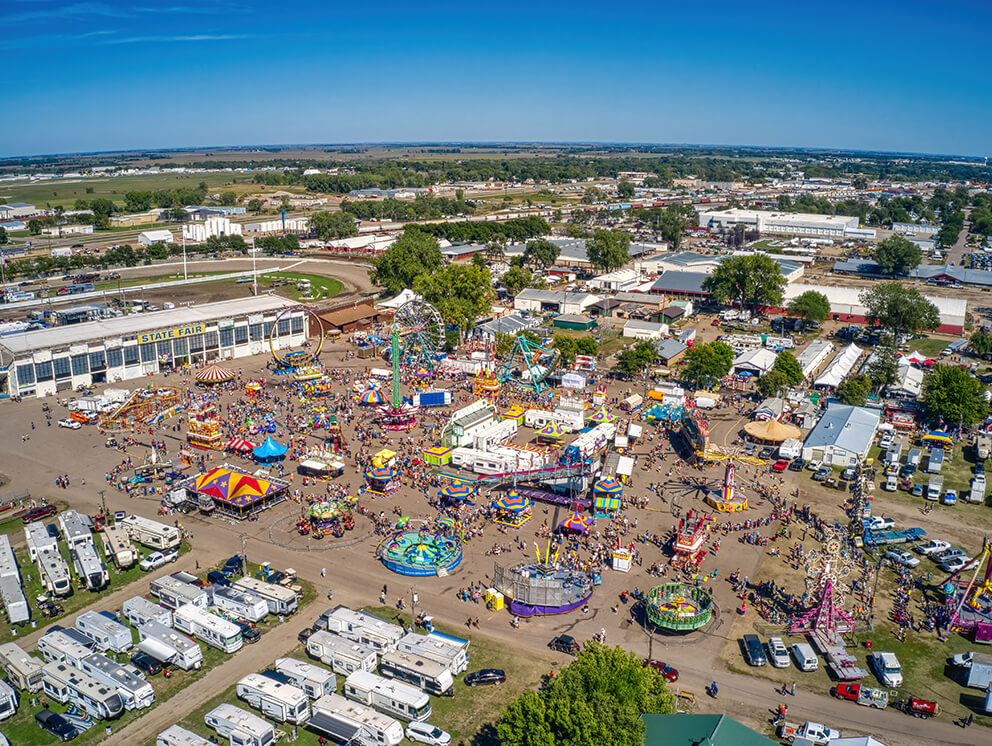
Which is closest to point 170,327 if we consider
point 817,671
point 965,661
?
point 817,671

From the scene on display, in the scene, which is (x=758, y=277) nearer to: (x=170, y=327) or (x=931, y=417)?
(x=931, y=417)

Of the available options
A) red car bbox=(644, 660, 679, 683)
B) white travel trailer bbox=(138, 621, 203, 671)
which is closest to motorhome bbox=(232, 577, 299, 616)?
white travel trailer bbox=(138, 621, 203, 671)

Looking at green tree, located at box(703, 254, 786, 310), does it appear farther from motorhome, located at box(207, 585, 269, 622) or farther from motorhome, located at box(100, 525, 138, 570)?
motorhome, located at box(100, 525, 138, 570)

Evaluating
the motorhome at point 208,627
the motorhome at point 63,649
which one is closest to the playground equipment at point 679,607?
the motorhome at point 208,627

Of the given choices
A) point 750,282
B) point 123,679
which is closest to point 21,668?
point 123,679

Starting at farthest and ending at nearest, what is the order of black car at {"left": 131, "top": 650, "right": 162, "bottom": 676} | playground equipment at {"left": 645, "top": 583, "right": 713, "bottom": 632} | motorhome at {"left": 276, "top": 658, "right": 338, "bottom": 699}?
playground equipment at {"left": 645, "top": 583, "right": 713, "bottom": 632} → black car at {"left": 131, "top": 650, "right": 162, "bottom": 676} → motorhome at {"left": 276, "top": 658, "right": 338, "bottom": 699}

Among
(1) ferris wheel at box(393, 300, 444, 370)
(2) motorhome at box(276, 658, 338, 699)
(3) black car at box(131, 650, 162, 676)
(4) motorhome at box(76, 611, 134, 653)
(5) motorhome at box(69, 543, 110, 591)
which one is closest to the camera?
(2) motorhome at box(276, 658, 338, 699)

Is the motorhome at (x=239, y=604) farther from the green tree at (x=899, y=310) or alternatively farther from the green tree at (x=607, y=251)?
the green tree at (x=607, y=251)

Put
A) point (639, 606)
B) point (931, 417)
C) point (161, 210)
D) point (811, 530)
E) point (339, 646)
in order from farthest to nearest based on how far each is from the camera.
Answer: point (161, 210) → point (931, 417) → point (811, 530) → point (639, 606) → point (339, 646)
